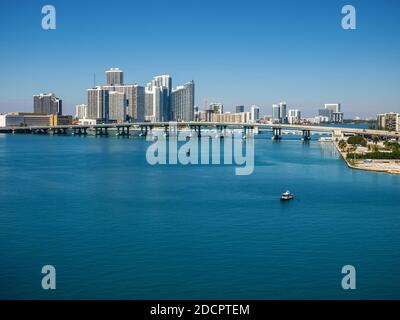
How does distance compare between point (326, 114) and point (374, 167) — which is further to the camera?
point (326, 114)

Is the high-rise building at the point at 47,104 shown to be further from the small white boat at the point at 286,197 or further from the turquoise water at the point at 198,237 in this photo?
the small white boat at the point at 286,197

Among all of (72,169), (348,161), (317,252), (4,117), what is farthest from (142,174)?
(4,117)

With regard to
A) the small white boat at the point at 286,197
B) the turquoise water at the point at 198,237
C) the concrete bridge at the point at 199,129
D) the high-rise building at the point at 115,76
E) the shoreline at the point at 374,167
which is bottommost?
the turquoise water at the point at 198,237

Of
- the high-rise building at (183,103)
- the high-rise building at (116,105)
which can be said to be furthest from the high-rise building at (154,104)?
the high-rise building at (116,105)

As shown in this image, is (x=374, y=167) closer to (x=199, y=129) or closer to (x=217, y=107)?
(x=199, y=129)

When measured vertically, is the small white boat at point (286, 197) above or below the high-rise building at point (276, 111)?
below

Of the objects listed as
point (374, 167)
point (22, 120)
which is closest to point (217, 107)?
point (22, 120)
